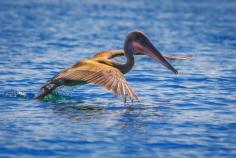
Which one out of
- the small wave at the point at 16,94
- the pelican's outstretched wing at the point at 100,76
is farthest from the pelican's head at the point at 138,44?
the small wave at the point at 16,94

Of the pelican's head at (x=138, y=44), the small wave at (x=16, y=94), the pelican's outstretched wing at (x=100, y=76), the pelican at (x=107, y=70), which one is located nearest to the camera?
the pelican's outstretched wing at (x=100, y=76)

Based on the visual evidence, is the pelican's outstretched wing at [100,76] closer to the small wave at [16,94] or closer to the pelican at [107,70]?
the pelican at [107,70]

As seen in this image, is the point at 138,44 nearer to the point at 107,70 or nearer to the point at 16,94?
the point at 107,70

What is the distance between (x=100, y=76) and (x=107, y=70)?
0.24m

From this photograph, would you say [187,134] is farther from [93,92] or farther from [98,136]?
[93,92]

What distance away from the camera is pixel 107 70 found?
10.3 metres

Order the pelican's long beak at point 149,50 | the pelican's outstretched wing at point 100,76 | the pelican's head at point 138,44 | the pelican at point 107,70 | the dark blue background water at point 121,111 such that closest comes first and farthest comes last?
the dark blue background water at point 121,111 < the pelican's outstretched wing at point 100,76 < the pelican at point 107,70 < the pelican's long beak at point 149,50 < the pelican's head at point 138,44

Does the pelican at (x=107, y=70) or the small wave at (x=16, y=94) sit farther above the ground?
the pelican at (x=107, y=70)

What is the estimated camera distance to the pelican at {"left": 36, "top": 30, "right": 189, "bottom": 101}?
9781 mm

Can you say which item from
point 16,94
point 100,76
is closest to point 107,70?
point 100,76

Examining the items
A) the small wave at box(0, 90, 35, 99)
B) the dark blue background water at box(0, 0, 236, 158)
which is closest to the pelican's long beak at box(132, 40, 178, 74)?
the dark blue background water at box(0, 0, 236, 158)

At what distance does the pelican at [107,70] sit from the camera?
9.78 meters

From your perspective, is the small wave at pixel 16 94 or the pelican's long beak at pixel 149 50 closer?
the pelican's long beak at pixel 149 50

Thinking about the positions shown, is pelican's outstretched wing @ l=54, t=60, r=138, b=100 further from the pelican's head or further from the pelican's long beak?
the pelican's long beak
